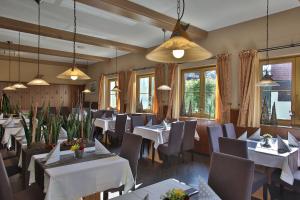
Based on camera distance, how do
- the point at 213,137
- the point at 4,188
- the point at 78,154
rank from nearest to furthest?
the point at 4,188 < the point at 78,154 < the point at 213,137

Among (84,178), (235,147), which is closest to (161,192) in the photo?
(84,178)

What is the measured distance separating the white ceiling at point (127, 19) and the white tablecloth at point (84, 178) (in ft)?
9.28

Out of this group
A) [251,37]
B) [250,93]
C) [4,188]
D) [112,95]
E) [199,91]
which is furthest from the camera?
[112,95]

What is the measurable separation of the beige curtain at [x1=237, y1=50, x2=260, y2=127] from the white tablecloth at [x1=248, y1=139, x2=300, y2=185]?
1562 millimetres

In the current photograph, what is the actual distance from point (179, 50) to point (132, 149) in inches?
53.4

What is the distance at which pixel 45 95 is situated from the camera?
994cm

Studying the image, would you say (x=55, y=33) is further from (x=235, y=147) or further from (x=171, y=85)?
(x=235, y=147)

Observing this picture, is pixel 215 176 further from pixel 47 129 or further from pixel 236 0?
pixel 236 0

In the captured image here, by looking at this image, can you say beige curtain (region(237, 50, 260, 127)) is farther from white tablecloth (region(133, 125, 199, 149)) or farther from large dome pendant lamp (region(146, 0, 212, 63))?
large dome pendant lamp (region(146, 0, 212, 63))

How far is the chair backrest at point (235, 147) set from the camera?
245 cm

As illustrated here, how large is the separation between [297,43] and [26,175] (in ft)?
15.0

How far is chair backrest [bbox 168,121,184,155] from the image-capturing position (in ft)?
12.9

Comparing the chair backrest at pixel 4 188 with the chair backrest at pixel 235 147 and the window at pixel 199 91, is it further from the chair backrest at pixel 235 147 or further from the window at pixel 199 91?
the window at pixel 199 91

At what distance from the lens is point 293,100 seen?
3975mm
